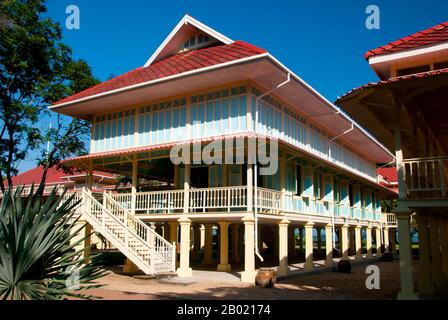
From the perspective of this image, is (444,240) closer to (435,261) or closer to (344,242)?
(435,261)

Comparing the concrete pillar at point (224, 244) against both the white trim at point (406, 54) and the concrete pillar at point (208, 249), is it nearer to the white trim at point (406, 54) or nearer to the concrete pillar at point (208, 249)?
the concrete pillar at point (208, 249)

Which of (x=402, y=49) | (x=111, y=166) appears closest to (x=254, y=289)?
(x=402, y=49)

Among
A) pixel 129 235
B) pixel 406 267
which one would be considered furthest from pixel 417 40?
pixel 129 235

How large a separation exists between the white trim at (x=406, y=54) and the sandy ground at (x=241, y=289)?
21.1 ft

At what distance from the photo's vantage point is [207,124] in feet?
55.3

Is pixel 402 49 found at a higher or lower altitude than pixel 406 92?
higher

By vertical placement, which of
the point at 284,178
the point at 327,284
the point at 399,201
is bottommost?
the point at 327,284

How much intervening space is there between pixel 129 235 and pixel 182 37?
9486mm

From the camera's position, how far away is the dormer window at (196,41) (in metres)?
19.3

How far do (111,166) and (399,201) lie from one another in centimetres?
1489

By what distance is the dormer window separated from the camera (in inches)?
760

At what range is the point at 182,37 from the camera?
19922mm

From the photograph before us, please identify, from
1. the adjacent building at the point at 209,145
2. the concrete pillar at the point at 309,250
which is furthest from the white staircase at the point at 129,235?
the concrete pillar at the point at 309,250

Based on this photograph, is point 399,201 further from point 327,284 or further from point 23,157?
point 23,157
